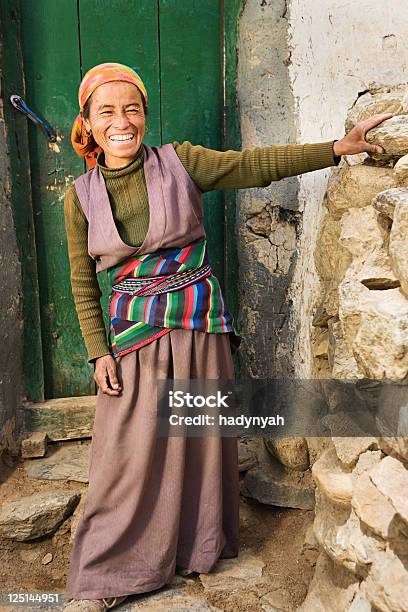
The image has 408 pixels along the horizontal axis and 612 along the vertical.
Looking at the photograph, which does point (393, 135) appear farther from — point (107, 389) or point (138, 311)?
point (107, 389)

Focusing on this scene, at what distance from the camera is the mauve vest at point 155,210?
6.70 ft

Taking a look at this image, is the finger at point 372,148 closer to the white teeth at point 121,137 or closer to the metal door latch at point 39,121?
the white teeth at point 121,137

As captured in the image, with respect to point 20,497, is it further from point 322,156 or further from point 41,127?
point 322,156

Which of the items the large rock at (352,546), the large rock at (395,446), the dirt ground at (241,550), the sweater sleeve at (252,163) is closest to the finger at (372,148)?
the sweater sleeve at (252,163)

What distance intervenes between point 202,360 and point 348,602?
82cm

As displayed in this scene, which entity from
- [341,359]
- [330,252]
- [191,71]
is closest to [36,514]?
[341,359]

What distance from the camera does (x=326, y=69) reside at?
92.0 inches

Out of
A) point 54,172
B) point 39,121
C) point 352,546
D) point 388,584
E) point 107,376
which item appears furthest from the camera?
point 54,172

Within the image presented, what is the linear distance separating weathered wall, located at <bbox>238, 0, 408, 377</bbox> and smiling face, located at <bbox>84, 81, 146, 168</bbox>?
2.16ft

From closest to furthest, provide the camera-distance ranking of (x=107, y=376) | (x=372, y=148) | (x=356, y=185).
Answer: (x=372, y=148) → (x=356, y=185) → (x=107, y=376)

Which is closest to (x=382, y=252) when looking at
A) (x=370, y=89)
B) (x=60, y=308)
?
(x=370, y=89)

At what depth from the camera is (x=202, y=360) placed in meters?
2.15

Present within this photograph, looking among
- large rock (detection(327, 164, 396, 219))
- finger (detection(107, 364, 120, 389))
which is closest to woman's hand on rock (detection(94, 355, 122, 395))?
finger (detection(107, 364, 120, 389))

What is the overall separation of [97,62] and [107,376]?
1.33 metres
